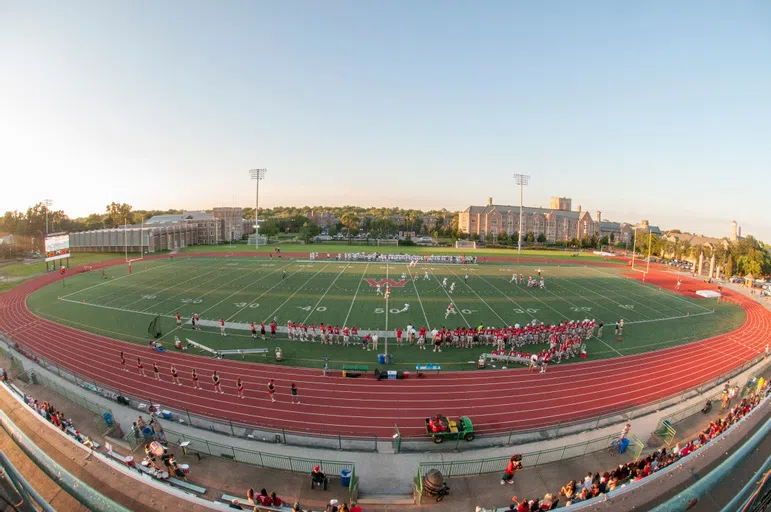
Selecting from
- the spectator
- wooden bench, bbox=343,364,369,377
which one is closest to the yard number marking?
wooden bench, bbox=343,364,369,377

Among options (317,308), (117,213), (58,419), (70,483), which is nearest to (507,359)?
(317,308)

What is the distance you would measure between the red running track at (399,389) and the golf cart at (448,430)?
96 centimetres

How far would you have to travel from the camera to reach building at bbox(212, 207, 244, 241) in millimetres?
97625

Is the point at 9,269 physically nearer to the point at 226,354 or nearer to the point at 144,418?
the point at 226,354

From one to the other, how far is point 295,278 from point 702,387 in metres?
36.1

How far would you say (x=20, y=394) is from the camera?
14.5 metres

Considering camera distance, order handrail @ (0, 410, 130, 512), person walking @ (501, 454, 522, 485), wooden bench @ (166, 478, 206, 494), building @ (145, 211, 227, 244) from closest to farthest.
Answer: handrail @ (0, 410, 130, 512), wooden bench @ (166, 478, 206, 494), person walking @ (501, 454, 522, 485), building @ (145, 211, 227, 244)

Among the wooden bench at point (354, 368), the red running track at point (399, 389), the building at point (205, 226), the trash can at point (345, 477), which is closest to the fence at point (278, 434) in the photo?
the red running track at point (399, 389)

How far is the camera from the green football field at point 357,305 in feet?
74.9

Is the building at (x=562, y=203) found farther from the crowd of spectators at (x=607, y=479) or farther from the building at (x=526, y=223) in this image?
the crowd of spectators at (x=607, y=479)

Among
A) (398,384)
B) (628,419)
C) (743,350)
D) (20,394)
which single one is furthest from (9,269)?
(743,350)

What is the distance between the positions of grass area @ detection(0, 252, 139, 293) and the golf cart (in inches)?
1930

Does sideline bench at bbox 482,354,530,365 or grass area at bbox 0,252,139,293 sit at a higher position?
grass area at bbox 0,252,139,293

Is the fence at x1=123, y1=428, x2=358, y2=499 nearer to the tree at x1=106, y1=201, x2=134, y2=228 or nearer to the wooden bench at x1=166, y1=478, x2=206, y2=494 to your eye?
→ the wooden bench at x1=166, y1=478, x2=206, y2=494
